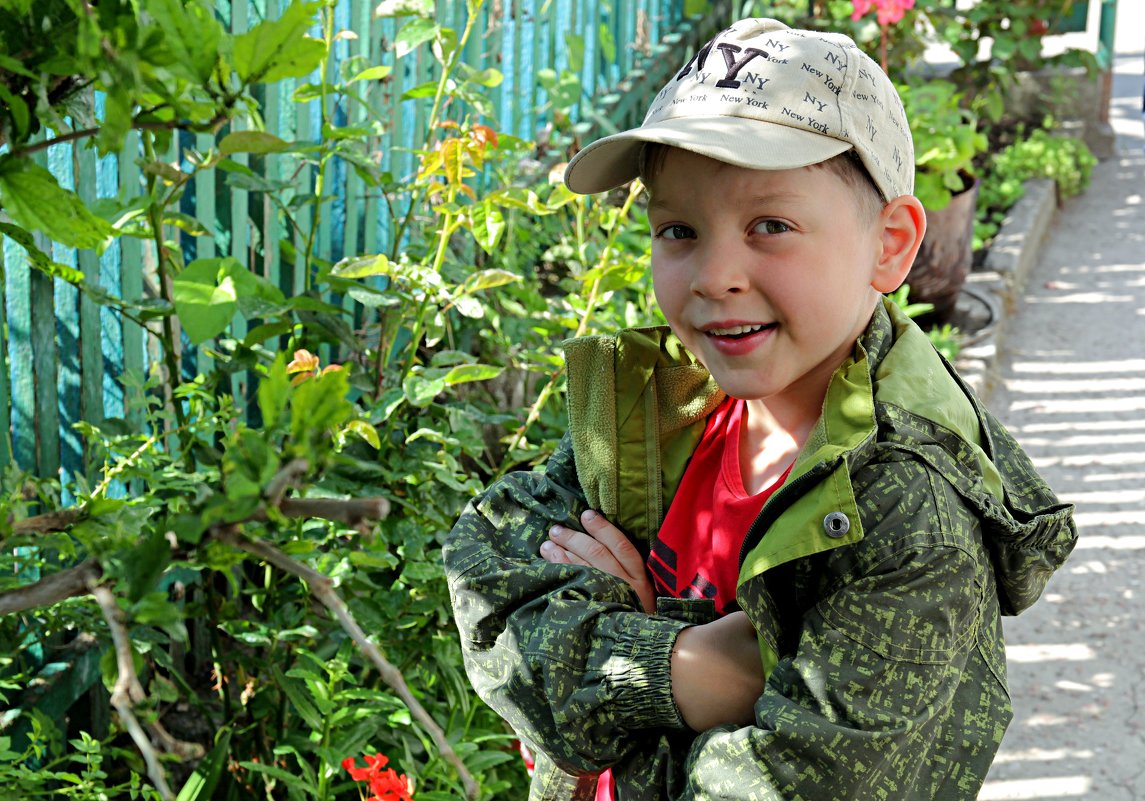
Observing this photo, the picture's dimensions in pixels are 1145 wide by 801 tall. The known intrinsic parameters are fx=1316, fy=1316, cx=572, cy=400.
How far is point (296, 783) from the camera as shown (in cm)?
240

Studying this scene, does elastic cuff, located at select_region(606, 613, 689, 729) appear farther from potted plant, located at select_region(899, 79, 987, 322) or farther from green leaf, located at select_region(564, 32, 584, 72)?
potted plant, located at select_region(899, 79, 987, 322)

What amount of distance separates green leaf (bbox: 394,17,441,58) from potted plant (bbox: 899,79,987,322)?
3.37m

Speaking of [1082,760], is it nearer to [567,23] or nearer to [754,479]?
→ [754,479]

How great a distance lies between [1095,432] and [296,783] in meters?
4.07

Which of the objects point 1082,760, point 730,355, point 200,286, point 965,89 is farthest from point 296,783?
point 965,89

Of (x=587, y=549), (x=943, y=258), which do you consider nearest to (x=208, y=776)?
(x=587, y=549)

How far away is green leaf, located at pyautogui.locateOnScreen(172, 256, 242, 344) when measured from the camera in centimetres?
228

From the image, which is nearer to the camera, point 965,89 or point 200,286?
point 200,286

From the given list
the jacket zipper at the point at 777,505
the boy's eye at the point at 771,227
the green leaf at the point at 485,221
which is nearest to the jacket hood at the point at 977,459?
the jacket zipper at the point at 777,505

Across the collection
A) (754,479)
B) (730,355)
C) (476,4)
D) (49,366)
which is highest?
(476,4)

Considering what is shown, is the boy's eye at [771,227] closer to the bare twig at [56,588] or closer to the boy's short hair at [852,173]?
the boy's short hair at [852,173]

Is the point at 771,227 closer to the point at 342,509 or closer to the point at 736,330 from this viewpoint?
the point at 736,330

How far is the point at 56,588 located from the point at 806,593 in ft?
2.82

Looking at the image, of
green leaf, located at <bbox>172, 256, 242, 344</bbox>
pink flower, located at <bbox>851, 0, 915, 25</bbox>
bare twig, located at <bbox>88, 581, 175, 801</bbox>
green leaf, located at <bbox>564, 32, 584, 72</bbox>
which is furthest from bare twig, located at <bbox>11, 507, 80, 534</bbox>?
pink flower, located at <bbox>851, 0, 915, 25</bbox>
